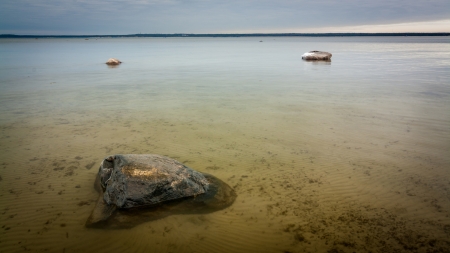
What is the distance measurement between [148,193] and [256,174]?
2190 millimetres

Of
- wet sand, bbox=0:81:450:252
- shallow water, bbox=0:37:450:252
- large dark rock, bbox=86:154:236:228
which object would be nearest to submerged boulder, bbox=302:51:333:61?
shallow water, bbox=0:37:450:252

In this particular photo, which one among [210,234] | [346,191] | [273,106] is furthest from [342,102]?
[210,234]

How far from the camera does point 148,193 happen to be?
436 centimetres

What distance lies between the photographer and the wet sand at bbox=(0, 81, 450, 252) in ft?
12.4

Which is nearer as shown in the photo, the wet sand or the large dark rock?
the wet sand

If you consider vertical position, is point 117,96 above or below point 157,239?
above

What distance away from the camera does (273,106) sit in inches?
416

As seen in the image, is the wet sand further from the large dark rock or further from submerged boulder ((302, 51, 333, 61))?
submerged boulder ((302, 51, 333, 61))

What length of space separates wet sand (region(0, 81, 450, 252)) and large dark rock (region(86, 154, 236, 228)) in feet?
0.65

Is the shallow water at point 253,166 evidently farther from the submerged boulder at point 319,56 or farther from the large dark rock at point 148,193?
the submerged boulder at point 319,56

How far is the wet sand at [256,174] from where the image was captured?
12.4ft

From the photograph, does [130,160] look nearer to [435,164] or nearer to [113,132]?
[113,132]

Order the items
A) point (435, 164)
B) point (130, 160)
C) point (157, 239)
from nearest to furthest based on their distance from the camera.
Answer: point (157, 239) < point (130, 160) < point (435, 164)

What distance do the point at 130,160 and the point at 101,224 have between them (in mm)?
1130
